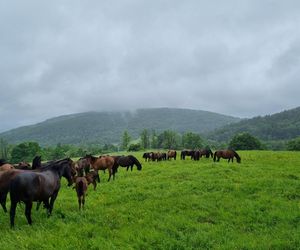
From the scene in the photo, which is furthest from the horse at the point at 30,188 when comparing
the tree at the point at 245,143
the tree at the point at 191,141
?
the tree at the point at 191,141

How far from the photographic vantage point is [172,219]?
12.0 m

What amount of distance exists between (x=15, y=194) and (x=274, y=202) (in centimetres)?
1104

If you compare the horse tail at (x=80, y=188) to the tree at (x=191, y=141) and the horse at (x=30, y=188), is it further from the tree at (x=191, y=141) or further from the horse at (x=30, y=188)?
the tree at (x=191, y=141)

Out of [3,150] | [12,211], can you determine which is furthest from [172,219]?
[3,150]

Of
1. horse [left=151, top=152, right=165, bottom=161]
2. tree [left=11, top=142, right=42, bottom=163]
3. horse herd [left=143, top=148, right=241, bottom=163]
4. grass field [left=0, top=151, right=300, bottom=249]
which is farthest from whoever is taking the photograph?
tree [left=11, top=142, right=42, bottom=163]

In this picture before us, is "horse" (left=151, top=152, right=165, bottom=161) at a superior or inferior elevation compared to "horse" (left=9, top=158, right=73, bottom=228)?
inferior

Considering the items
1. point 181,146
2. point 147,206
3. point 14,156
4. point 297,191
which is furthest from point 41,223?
point 181,146

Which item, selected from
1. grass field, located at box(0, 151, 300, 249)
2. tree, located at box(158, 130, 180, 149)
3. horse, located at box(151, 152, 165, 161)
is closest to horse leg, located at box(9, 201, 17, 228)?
grass field, located at box(0, 151, 300, 249)

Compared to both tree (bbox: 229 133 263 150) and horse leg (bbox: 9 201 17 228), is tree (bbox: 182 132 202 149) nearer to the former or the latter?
tree (bbox: 229 133 263 150)

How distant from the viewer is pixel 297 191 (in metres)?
16.9

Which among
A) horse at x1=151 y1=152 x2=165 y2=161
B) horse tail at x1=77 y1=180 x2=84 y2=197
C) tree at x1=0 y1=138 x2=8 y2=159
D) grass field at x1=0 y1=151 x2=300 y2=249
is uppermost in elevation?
horse tail at x1=77 y1=180 x2=84 y2=197

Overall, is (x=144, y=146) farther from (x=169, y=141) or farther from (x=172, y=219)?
(x=172, y=219)

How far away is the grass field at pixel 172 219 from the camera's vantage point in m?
9.88

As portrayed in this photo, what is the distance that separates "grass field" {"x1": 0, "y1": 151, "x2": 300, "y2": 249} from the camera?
988 centimetres
